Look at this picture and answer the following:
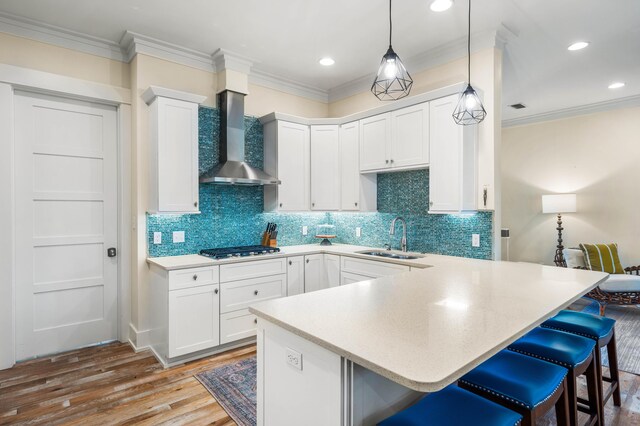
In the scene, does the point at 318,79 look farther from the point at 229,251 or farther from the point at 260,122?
the point at 229,251

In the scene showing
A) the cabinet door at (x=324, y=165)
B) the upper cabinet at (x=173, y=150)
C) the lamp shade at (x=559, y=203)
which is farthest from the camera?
the lamp shade at (x=559, y=203)

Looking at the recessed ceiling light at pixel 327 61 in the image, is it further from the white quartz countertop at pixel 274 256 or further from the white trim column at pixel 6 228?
the white trim column at pixel 6 228

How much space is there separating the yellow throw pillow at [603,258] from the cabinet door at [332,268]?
11.4 ft

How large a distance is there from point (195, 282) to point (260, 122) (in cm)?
202

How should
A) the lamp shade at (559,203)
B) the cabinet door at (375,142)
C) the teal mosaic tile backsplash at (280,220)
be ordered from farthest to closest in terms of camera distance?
1. the lamp shade at (559,203)
2. the cabinet door at (375,142)
3. the teal mosaic tile backsplash at (280,220)

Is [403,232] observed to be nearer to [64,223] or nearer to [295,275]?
[295,275]

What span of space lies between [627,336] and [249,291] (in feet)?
13.1

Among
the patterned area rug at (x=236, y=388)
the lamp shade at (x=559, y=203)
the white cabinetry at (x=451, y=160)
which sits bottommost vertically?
the patterned area rug at (x=236, y=388)

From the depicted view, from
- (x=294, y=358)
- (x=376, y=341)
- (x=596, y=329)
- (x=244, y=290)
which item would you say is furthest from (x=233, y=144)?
(x=596, y=329)

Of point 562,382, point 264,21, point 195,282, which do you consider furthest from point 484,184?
point 195,282

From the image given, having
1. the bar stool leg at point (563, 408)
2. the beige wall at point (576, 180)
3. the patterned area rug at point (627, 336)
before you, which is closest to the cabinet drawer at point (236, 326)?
the bar stool leg at point (563, 408)

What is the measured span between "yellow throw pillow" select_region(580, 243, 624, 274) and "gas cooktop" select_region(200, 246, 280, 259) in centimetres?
417

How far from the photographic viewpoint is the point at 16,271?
120 inches

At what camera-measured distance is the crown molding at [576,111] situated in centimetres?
499
